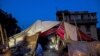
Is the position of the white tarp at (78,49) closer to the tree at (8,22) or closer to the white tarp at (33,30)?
the white tarp at (33,30)

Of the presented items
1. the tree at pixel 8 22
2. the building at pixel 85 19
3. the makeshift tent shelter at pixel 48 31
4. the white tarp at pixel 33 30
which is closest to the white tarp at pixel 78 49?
the makeshift tent shelter at pixel 48 31

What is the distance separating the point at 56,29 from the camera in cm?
1348


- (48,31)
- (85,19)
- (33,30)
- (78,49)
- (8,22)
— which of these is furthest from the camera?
(85,19)

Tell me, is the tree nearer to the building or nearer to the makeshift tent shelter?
the building

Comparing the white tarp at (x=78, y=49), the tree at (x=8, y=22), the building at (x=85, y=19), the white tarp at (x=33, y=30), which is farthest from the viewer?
the building at (x=85, y=19)

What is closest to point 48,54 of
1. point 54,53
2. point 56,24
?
point 54,53

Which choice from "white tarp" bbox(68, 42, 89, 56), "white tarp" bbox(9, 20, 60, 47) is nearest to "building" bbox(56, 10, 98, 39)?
"white tarp" bbox(9, 20, 60, 47)

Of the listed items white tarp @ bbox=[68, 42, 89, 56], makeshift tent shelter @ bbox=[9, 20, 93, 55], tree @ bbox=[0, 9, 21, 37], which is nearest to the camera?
white tarp @ bbox=[68, 42, 89, 56]

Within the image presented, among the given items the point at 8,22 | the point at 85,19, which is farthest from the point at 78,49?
the point at 85,19

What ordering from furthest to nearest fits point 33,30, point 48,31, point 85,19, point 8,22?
1. point 85,19
2. point 8,22
3. point 33,30
4. point 48,31

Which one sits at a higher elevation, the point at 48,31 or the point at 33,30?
the point at 33,30

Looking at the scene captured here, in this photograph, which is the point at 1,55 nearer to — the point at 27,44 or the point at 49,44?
the point at 27,44

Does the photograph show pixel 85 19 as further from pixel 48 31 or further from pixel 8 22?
pixel 48 31

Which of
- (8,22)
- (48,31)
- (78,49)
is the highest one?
(8,22)
